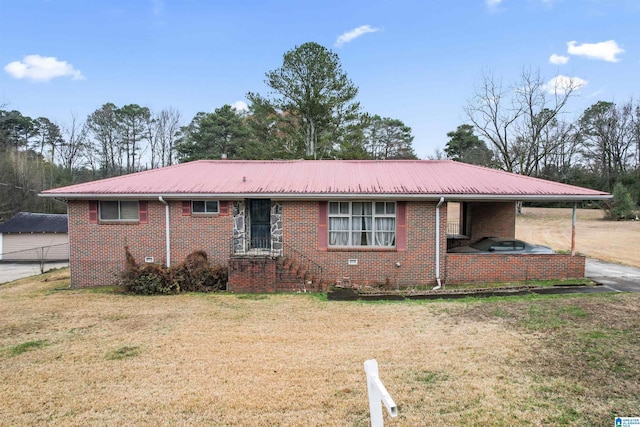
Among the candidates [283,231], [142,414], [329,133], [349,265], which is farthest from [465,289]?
[329,133]

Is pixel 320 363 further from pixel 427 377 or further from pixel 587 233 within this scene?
Answer: pixel 587 233

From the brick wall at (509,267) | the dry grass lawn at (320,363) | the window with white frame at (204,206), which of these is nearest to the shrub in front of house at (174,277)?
the window with white frame at (204,206)

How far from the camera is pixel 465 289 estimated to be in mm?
10336

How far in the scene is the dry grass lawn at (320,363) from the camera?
3947mm

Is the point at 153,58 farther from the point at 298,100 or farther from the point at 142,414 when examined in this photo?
the point at 142,414

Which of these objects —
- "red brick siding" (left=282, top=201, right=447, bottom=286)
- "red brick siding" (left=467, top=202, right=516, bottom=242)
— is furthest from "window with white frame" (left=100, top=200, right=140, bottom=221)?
"red brick siding" (left=467, top=202, right=516, bottom=242)

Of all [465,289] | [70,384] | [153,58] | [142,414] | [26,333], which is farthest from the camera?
[153,58]

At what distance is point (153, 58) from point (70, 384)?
25.7 m

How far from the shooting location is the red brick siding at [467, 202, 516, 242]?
48.0ft

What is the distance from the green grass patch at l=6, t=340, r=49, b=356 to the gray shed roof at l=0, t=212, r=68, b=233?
2108 centimetres

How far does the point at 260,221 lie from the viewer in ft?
39.6

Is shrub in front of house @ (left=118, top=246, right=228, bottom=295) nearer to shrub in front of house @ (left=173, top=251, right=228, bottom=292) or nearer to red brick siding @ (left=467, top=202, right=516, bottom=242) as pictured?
shrub in front of house @ (left=173, top=251, right=228, bottom=292)

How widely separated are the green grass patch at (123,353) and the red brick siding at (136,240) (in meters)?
5.74

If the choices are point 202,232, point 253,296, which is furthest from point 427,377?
point 202,232
